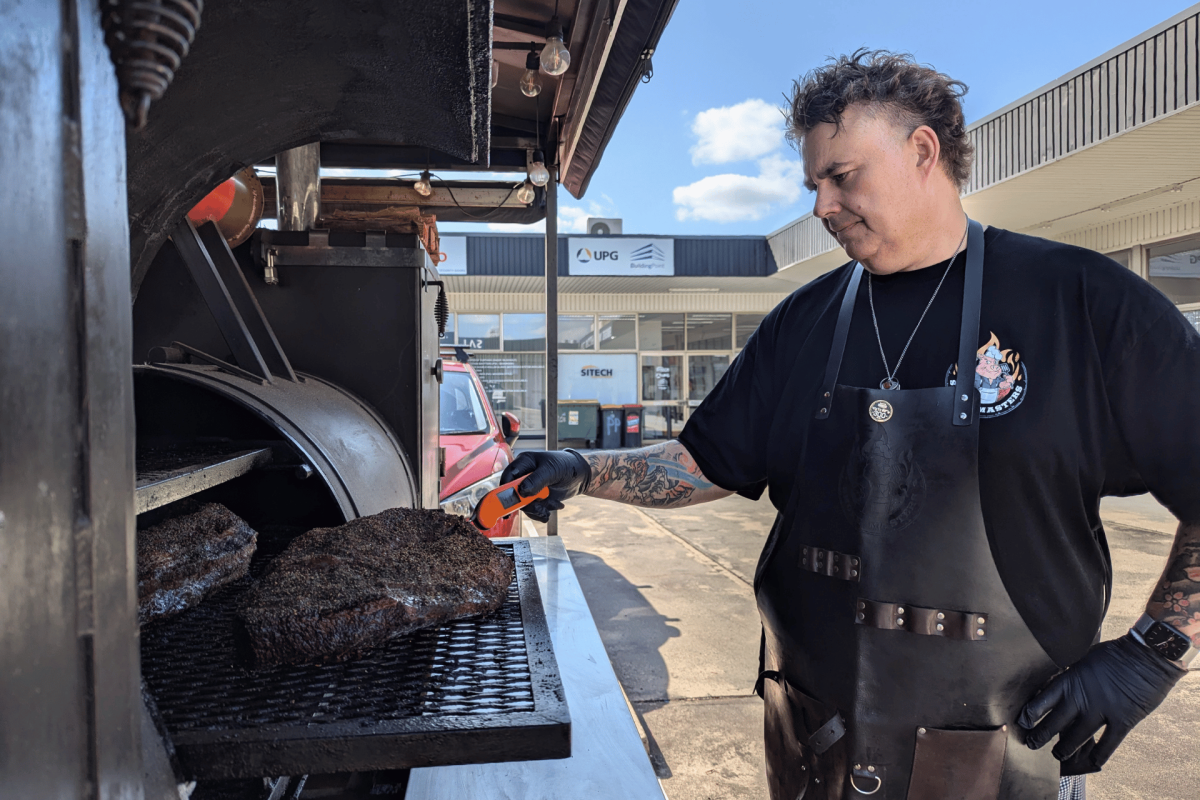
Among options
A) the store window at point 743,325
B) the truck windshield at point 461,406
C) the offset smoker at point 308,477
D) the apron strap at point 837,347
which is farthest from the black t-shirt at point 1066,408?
the store window at point 743,325

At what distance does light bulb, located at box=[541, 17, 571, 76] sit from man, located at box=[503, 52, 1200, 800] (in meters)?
2.25

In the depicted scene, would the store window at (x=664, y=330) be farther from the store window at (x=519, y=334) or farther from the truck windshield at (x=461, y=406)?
the truck windshield at (x=461, y=406)

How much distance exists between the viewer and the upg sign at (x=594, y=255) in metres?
15.3

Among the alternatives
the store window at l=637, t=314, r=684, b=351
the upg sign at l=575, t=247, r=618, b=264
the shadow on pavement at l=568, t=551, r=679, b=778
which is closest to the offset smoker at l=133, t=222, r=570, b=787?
the shadow on pavement at l=568, t=551, r=679, b=778

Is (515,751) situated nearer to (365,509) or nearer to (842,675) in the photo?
(842,675)

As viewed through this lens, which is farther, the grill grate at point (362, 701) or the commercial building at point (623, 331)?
the commercial building at point (623, 331)

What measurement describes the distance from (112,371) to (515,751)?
68cm

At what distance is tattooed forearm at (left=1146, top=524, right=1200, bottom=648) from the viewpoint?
149 cm

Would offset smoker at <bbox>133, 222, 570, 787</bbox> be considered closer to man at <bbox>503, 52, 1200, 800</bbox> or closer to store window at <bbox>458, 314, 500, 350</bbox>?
man at <bbox>503, 52, 1200, 800</bbox>

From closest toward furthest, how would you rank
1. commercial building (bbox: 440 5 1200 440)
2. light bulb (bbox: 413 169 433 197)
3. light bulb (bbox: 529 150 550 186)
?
light bulb (bbox: 529 150 550 186) → light bulb (bbox: 413 169 433 197) → commercial building (bbox: 440 5 1200 440)

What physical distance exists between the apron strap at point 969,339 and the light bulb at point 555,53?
274cm

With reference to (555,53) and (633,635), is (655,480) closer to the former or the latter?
(555,53)

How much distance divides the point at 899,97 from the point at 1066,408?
34.0 inches

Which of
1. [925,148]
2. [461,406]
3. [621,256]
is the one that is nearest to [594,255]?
[621,256]
